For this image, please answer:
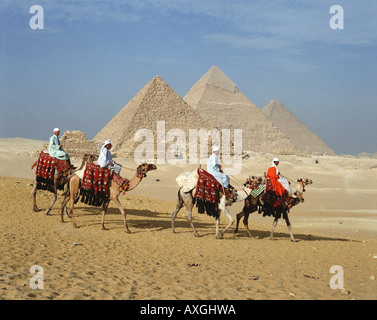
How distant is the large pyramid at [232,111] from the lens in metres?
115

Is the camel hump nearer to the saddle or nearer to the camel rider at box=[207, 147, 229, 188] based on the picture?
the camel rider at box=[207, 147, 229, 188]

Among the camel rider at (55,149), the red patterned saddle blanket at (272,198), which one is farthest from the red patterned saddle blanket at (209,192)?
the camel rider at (55,149)

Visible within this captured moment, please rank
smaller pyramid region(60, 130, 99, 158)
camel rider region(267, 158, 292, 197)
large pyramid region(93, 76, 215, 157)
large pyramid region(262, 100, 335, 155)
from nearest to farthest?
camel rider region(267, 158, 292, 197)
smaller pyramid region(60, 130, 99, 158)
large pyramid region(93, 76, 215, 157)
large pyramid region(262, 100, 335, 155)

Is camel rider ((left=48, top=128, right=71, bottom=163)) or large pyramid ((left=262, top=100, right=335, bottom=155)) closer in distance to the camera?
camel rider ((left=48, top=128, right=71, bottom=163))

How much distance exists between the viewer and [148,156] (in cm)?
4525

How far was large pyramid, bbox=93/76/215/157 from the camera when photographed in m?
71.6

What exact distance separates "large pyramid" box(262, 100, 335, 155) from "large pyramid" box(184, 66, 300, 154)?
27110mm

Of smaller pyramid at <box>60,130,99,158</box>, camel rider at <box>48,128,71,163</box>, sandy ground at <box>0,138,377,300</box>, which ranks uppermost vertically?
smaller pyramid at <box>60,130,99,158</box>

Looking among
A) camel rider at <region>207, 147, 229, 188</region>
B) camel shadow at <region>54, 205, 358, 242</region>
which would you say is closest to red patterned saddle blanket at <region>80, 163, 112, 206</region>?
camel shadow at <region>54, 205, 358, 242</region>

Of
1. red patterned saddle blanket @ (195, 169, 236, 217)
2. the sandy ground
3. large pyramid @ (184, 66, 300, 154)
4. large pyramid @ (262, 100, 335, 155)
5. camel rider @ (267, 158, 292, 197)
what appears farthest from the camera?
large pyramid @ (262, 100, 335, 155)

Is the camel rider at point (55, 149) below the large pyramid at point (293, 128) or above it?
below

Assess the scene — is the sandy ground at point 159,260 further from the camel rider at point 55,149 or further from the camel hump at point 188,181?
the camel rider at point 55,149

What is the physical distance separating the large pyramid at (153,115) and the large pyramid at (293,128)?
255ft
